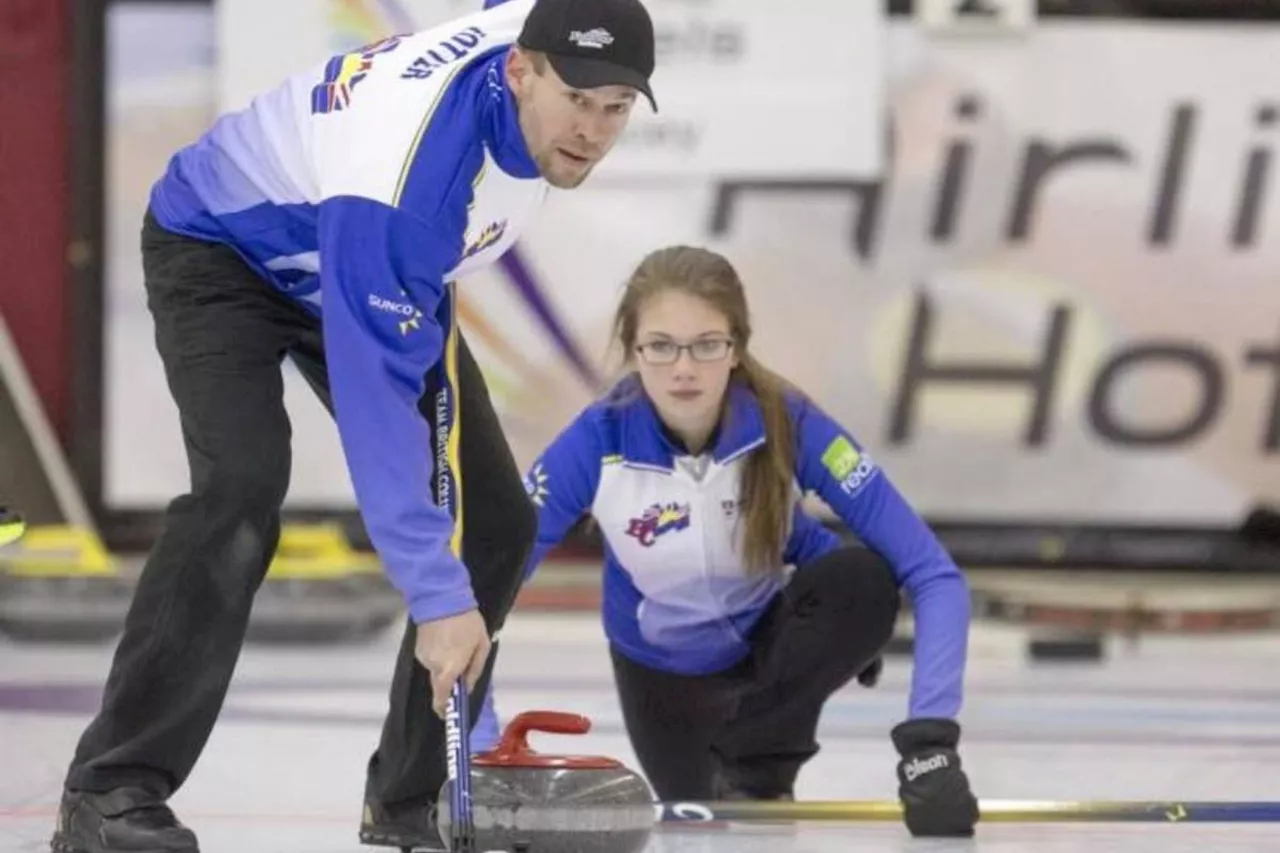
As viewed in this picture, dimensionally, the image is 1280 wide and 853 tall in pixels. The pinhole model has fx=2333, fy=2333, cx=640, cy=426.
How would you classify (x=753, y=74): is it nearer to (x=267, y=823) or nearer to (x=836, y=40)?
(x=836, y=40)

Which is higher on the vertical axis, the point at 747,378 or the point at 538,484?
the point at 747,378

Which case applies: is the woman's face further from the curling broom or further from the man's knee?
the man's knee

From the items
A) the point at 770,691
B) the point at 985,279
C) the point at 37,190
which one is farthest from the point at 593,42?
the point at 37,190

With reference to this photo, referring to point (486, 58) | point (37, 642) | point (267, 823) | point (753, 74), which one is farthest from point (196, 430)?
point (753, 74)

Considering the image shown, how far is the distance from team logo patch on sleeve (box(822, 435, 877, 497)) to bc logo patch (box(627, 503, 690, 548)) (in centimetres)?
19

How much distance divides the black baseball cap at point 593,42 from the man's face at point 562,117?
0.04 feet

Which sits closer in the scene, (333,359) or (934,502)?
(333,359)

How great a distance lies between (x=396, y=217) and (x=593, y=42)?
0.23 metres

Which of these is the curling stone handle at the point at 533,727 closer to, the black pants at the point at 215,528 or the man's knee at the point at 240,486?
the black pants at the point at 215,528

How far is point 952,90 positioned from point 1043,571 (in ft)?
3.96

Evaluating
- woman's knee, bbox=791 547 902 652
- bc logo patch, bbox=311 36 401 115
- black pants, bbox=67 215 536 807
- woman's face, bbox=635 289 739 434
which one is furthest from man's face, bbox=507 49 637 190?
woman's knee, bbox=791 547 902 652

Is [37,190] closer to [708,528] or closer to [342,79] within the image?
[708,528]

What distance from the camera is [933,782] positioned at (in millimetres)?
2488

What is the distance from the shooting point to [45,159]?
5.85m
